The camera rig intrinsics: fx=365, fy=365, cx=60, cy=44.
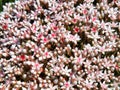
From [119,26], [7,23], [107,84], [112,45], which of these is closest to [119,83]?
[107,84]

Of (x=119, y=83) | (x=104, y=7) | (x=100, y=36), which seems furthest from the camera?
(x=104, y=7)

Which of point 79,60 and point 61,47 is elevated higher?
Answer: point 61,47

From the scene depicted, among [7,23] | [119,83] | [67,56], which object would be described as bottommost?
[119,83]

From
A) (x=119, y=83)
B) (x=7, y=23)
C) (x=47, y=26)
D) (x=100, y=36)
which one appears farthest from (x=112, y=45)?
(x=7, y=23)

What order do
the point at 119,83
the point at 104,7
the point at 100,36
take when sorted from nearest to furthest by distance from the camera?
the point at 119,83, the point at 100,36, the point at 104,7

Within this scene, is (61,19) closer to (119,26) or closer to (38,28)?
(38,28)

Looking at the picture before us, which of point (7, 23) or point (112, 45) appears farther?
point (7, 23)

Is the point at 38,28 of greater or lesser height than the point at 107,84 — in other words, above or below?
above
